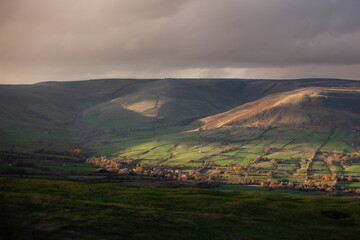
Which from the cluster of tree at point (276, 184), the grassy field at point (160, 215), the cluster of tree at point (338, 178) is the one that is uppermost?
the grassy field at point (160, 215)

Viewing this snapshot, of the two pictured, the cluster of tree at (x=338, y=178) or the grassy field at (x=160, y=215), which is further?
the cluster of tree at (x=338, y=178)

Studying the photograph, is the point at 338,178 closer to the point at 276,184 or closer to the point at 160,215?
the point at 276,184

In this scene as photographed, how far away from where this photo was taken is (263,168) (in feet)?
525

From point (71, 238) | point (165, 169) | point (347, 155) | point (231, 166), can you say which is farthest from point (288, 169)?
point (71, 238)

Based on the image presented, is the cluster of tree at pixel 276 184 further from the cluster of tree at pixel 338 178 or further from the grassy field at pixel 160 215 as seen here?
the grassy field at pixel 160 215

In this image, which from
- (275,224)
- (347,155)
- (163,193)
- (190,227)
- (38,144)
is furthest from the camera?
(38,144)

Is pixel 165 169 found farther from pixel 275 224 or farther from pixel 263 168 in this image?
pixel 275 224

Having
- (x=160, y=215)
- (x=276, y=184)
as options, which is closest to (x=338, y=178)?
(x=276, y=184)

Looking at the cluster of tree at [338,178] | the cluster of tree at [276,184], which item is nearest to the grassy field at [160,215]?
the cluster of tree at [276,184]

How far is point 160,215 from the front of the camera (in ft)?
122

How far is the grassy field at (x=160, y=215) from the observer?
30.0 meters

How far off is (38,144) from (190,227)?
18721 cm

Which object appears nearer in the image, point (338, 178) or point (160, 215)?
point (160, 215)

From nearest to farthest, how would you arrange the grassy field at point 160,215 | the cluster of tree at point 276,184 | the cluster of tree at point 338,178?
the grassy field at point 160,215 → the cluster of tree at point 276,184 → the cluster of tree at point 338,178
